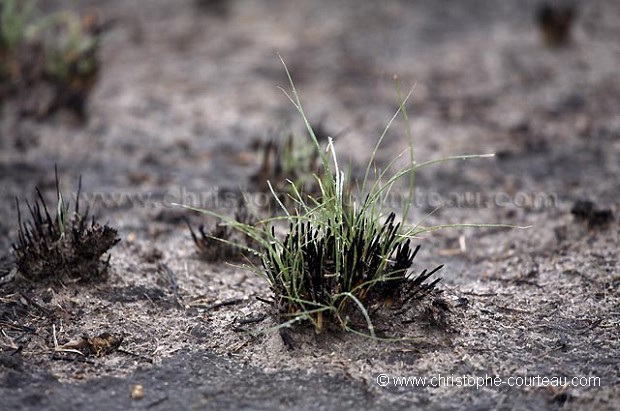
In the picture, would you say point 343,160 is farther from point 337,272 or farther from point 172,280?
point 337,272

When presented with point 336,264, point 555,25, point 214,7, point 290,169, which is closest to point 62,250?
point 336,264

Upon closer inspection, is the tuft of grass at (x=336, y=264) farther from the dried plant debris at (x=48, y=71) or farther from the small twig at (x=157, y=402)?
the dried plant debris at (x=48, y=71)

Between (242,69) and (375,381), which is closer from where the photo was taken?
(375,381)

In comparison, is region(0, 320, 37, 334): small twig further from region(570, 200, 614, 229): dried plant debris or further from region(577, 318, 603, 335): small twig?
region(570, 200, 614, 229): dried plant debris

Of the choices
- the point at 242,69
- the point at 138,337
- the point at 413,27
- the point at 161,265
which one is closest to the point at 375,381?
the point at 138,337

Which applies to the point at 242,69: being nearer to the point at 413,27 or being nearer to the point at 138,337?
the point at 413,27

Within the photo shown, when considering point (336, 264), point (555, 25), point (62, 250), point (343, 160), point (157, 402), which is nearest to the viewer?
point (157, 402)

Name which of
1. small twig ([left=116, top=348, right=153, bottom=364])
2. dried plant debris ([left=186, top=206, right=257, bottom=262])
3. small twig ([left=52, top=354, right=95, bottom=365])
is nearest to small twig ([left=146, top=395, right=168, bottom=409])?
small twig ([left=116, top=348, right=153, bottom=364])
